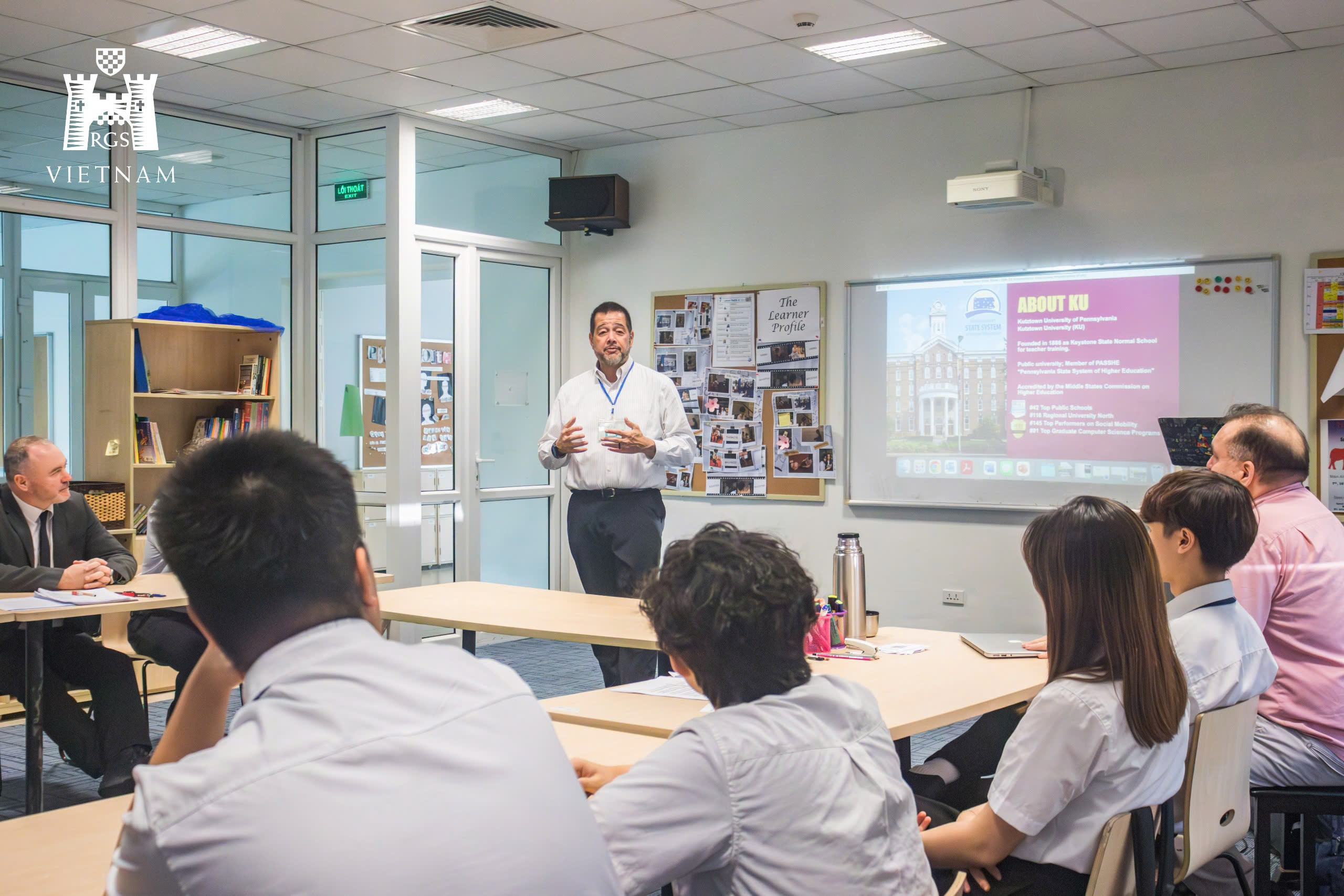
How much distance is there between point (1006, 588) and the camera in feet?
20.0

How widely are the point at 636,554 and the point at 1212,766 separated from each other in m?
2.95

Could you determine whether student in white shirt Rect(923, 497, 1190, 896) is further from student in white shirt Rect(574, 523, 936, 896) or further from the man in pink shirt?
the man in pink shirt

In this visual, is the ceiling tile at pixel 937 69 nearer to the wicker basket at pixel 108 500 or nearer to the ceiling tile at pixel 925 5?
the ceiling tile at pixel 925 5

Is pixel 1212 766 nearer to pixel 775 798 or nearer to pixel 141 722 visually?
pixel 775 798

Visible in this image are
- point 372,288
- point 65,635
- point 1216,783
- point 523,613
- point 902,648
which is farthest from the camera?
point 372,288

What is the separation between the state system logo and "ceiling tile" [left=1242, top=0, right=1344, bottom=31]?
16.4 ft

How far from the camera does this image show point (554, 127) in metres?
6.93

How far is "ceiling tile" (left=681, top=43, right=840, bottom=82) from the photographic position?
5.36 meters

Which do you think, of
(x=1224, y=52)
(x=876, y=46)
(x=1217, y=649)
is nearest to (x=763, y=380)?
(x=876, y=46)

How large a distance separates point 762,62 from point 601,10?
1053 mm

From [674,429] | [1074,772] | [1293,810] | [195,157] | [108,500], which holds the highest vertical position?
[195,157]

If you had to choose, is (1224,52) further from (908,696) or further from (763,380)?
(908,696)

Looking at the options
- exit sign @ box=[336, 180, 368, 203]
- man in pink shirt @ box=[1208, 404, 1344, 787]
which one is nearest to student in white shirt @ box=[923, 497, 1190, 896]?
man in pink shirt @ box=[1208, 404, 1344, 787]

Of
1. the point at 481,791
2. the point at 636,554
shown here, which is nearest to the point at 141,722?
the point at 636,554
